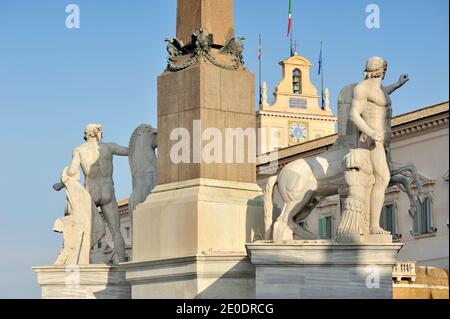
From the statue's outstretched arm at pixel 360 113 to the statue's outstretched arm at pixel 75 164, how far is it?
5.63m

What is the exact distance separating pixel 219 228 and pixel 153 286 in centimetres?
124

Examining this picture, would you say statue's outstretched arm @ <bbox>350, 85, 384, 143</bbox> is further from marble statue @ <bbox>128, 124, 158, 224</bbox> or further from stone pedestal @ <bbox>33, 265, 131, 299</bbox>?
stone pedestal @ <bbox>33, 265, 131, 299</bbox>

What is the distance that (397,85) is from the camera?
2011cm

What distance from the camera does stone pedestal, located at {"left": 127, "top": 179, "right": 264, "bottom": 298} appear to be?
20.5 m

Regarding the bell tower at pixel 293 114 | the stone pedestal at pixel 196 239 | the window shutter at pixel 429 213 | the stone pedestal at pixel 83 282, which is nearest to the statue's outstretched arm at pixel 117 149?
the stone pedestal at pixel 83 282

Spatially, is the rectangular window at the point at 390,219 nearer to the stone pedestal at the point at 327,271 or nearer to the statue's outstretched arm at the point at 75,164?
the statue's outstretched arm at the point at 75,164

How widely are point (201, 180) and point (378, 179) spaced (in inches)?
98.1

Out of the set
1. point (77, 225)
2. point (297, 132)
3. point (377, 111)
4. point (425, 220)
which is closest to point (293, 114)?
point (297, 132)

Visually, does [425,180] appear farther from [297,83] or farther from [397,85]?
[397,85]

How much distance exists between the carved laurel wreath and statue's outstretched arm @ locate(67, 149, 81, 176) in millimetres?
2904

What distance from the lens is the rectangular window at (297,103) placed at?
265 feet

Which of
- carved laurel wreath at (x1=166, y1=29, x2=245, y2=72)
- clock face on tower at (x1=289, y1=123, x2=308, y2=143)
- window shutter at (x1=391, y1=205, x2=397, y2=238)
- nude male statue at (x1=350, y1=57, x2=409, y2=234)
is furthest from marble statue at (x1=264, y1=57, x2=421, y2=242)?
clock face on tower at (x1=289, y1=123, x2=308, y2=143)
